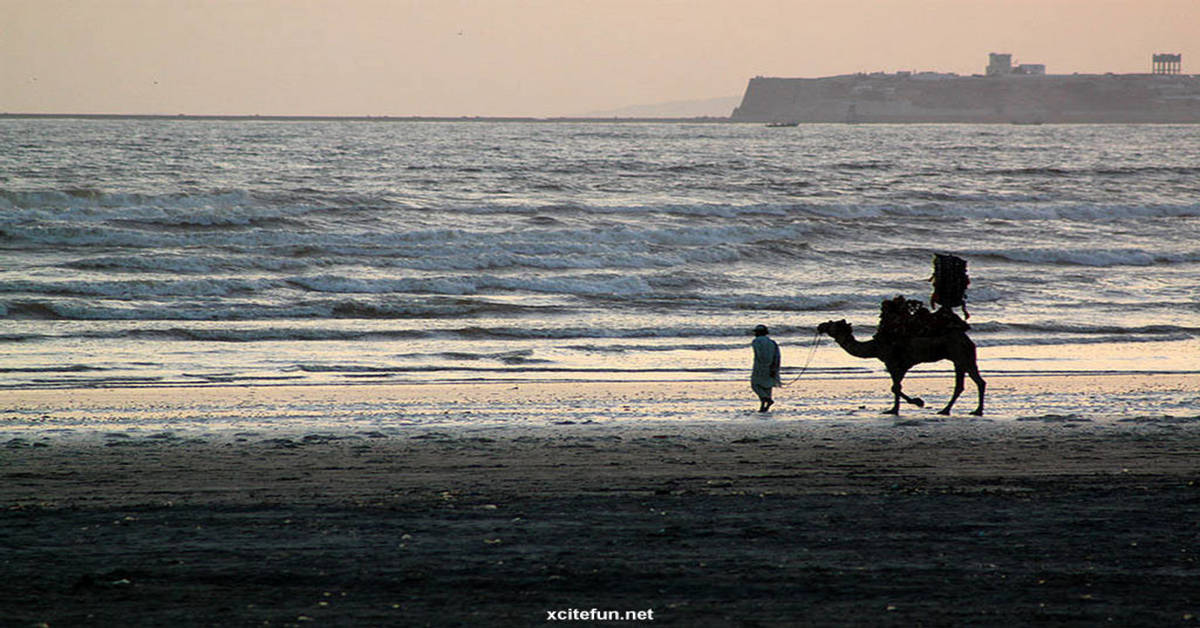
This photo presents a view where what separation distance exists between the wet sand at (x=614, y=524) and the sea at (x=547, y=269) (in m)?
4.64

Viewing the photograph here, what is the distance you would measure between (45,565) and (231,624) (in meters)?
1.45

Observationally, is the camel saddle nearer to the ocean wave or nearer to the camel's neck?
the camel's neck

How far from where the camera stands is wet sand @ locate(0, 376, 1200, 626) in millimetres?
5762

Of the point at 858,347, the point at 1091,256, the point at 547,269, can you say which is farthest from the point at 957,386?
the point at 1091,256

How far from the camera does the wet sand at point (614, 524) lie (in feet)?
18.9

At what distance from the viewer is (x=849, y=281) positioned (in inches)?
1133

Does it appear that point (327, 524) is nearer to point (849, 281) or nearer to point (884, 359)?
point (884, 359)

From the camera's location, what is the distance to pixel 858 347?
12719mm

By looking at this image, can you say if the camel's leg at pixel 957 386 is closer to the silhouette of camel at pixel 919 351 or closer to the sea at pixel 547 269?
the silhouette of camel at pixel 919 351

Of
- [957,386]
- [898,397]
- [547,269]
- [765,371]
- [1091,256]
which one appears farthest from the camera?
[1091,256]

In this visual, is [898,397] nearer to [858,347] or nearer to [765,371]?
[858,347]

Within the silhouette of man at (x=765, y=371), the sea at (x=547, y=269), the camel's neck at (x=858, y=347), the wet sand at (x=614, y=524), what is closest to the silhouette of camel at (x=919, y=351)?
the camel's neck at (x=858, y=347)

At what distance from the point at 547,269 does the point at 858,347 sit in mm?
17583

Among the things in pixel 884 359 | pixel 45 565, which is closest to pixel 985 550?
pixel 45 565
